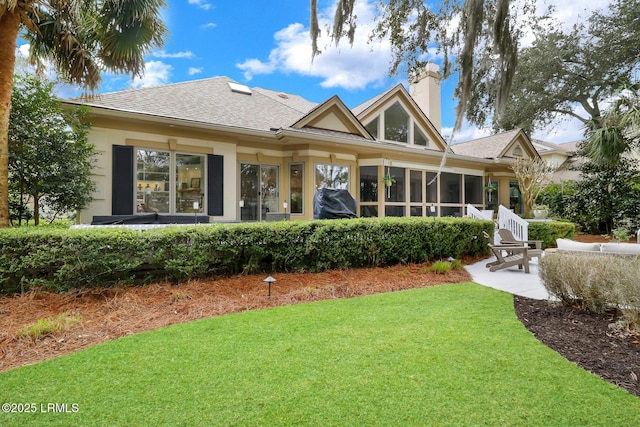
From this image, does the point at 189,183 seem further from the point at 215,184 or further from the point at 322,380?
the point at 322,380

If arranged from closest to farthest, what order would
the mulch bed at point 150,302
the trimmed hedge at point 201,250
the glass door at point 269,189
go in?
the mulch bed at point 150,302 < the trimmed hedge at point 201,250 < the glass door at point 269,189

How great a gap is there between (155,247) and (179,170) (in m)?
4.96

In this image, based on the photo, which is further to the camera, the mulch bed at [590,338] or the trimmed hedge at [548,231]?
the trimmed hedge at [548,231]

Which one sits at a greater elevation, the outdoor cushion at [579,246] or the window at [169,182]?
the window at [169,182]

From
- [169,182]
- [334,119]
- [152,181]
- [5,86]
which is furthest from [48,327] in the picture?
[334,119]

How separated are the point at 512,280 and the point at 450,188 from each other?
9994mm

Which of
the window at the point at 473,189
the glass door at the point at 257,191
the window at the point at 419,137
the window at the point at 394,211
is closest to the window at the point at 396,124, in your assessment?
the window at the point at 419,137

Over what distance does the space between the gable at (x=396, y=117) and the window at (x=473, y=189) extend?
260 centimetres

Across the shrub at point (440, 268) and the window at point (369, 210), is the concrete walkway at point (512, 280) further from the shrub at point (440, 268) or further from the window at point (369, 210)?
the window at point (369, 210)

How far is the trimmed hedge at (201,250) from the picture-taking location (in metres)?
5.06

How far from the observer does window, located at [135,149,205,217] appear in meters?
9.42

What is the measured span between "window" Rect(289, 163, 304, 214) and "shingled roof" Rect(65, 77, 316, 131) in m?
1.52

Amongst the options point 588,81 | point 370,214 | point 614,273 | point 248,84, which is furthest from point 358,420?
point 588,81

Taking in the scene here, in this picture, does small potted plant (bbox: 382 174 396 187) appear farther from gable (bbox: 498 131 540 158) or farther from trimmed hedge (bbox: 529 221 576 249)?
gable (bbox: 498 131 540 158)
